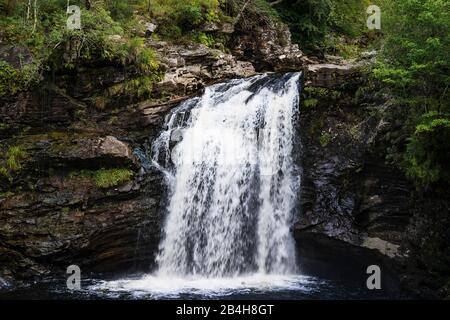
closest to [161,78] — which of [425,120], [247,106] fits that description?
[247,106]

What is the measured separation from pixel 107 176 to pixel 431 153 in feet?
27.7

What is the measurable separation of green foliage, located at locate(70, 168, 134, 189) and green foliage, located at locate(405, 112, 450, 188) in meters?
7.53

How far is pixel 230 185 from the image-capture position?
1406cm

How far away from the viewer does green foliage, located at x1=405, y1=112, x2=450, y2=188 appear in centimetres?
1123

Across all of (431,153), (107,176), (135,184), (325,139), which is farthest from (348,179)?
(107,176)

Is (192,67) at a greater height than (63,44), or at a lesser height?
greater

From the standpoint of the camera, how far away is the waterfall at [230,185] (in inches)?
536

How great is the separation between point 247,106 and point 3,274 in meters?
8.12

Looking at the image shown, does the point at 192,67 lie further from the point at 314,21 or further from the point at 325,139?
the point at 314,21

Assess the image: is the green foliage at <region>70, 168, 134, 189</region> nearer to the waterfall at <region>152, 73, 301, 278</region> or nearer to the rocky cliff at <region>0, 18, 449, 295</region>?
the rocky cliff at <region>0, 18, 449, 295</region>

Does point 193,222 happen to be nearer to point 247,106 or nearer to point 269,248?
point 269,248

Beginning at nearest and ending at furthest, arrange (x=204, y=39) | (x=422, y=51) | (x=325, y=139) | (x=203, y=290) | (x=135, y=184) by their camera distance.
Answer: (x=422, y=51)
(x=203, y=290)
(x=135, y=184)
(x=325, y=139)
(x=204, y=39)

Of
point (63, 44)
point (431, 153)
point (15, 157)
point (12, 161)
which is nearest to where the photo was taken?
point (431, 153)

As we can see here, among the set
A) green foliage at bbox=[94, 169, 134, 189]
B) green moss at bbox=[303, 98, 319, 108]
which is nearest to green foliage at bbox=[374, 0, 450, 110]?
green moss at bbox=[303, 98, 319, 108]
